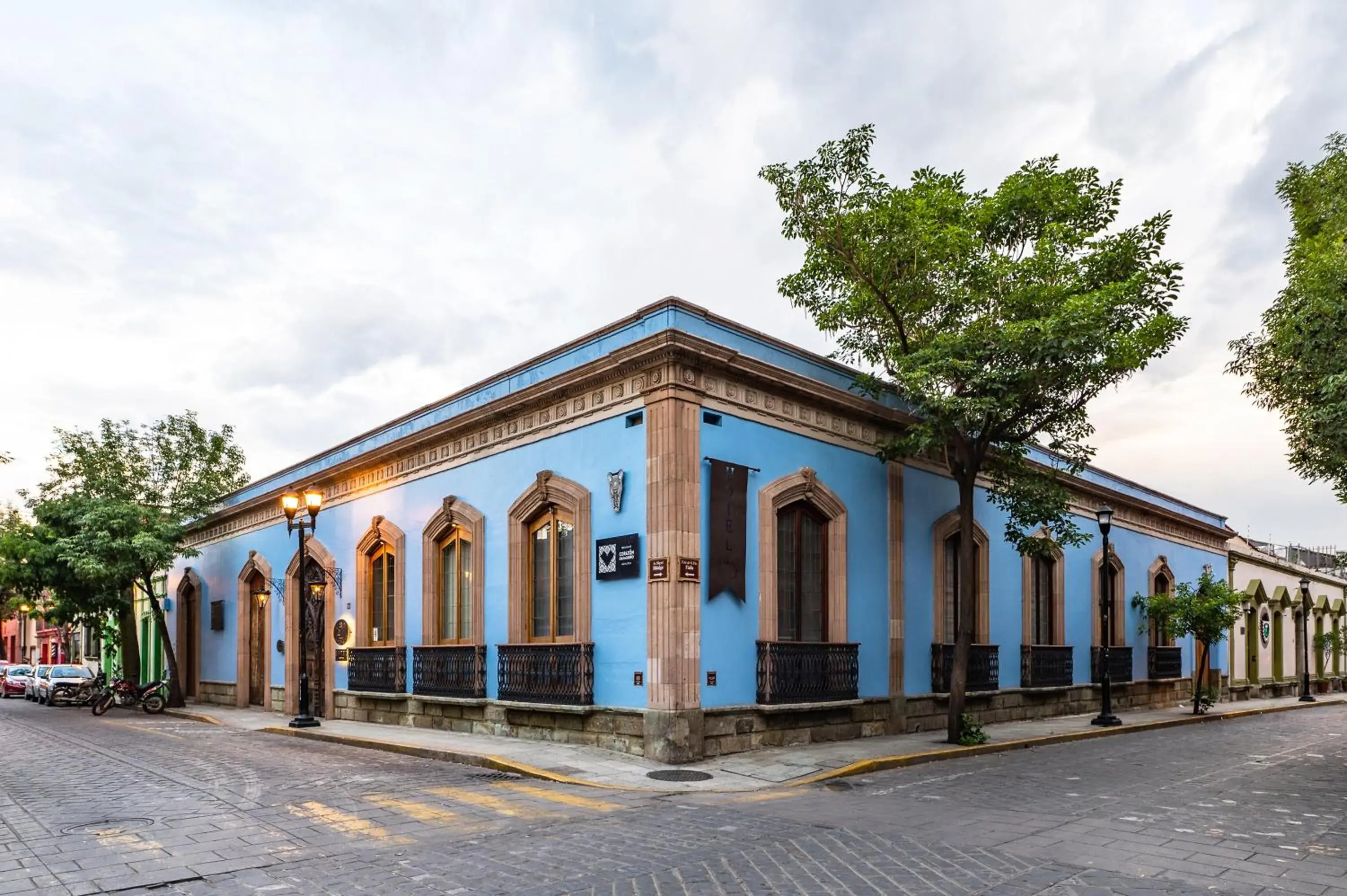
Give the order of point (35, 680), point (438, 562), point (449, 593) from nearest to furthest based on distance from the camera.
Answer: point (449, 593), point (438, 562), point (35, 680)

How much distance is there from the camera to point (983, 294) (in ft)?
50.9

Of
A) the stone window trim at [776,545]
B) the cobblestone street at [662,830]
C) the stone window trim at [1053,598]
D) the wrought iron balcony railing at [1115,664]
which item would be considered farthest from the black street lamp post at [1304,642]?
the stone window trim at [776,545]

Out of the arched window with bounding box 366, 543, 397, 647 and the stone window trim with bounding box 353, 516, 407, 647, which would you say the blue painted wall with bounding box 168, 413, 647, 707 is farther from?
the arched window with bounding box 366, 543, 397, 647

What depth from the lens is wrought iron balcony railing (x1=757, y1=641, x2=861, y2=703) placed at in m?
14.9

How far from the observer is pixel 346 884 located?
22.8 ft

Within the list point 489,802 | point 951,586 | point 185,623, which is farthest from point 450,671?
point 185,623

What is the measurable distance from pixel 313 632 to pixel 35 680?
73.0 ft

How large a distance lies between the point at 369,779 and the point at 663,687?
4018mm

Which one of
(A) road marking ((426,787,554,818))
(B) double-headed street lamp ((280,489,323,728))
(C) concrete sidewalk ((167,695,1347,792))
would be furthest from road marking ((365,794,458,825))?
(B) double-headed street lamp ((280,489,323,728))

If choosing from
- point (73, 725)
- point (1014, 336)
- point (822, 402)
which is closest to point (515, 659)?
point (822, 402)

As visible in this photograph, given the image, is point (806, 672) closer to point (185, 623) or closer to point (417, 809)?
point (417, 809)

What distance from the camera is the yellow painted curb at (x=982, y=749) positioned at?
12.8 m

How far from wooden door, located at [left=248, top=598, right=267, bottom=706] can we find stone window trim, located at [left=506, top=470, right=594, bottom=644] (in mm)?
13342

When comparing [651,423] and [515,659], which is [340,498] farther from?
[651,423]
